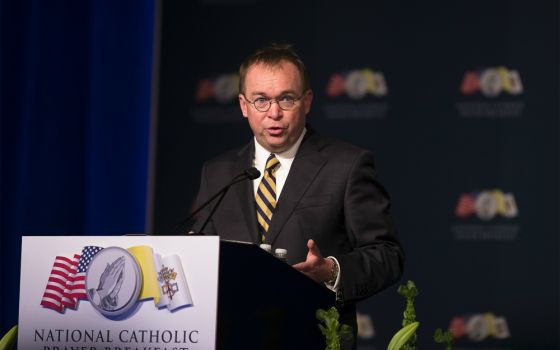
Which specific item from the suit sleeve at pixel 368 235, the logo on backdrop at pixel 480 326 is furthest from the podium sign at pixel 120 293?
the logo on backdrop at pixel 480 326

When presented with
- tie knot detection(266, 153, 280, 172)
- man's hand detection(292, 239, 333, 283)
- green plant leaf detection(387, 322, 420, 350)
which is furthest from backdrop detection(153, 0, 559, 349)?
green plant leaf detection(387, 322, 420, 350)

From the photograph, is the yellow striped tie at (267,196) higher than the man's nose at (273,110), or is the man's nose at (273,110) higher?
the man's nose at (273,110)

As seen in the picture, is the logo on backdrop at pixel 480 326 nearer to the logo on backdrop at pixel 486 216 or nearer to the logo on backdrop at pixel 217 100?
the logo on backdrop at pixel 486 216

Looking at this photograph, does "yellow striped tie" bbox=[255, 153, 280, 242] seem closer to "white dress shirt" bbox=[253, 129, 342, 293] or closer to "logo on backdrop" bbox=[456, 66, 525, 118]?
"white dress shirt" bbox=[253, 129, 342, 293]

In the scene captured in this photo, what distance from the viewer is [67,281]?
2.01 metres

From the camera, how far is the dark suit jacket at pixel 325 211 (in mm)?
2947

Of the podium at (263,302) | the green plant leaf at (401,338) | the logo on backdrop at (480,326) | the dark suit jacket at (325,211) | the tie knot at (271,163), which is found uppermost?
the tie knot at (271,163)

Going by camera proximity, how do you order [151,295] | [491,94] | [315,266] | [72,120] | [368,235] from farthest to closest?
[491,94] → [72,120] → [368,235] → [315,266] → [151,295]

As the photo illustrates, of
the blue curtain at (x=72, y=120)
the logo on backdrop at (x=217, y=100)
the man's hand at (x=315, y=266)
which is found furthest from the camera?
the logo on backdrop at (x=217, y=100)

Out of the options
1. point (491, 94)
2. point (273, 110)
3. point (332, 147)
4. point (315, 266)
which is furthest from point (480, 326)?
point (315, 266)

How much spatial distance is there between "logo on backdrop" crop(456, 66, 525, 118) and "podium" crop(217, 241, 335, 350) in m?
3.04

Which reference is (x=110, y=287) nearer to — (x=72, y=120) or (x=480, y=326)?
(x=72, y=120)

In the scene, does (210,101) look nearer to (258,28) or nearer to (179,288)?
(258,28)

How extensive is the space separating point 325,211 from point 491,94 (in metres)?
2.50
